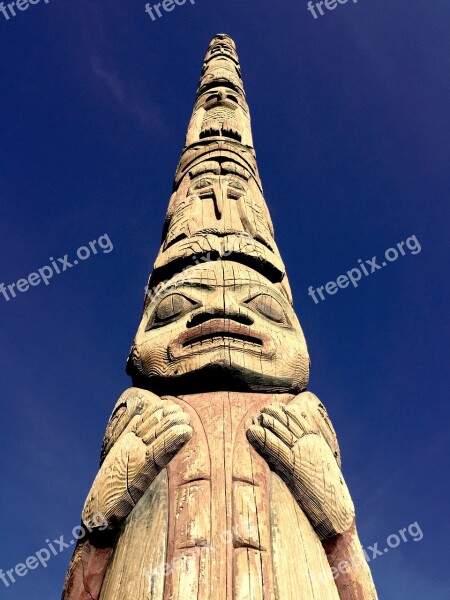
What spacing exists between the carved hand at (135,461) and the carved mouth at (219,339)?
0.60 m

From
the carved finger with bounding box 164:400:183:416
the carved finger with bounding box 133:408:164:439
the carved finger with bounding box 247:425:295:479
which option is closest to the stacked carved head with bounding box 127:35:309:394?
the carved finger with bounding box 164:400:183:416

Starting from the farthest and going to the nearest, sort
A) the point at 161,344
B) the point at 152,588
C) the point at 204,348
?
1. the point at 161,344
2. the point at 204,348
3. the point at 152,588

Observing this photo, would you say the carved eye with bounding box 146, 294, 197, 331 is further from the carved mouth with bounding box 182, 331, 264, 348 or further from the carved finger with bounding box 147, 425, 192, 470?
the carved finger with bounding box 147, 425, 192, 470

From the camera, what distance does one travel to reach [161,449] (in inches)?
124

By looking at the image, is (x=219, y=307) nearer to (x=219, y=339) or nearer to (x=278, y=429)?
(x=219, y=339)

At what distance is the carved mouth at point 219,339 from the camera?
3.90 metres

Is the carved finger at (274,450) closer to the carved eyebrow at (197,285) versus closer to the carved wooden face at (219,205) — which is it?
the carved eyebrow at (197,285)

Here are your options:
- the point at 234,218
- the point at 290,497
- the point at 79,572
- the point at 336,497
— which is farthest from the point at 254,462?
the point at 234,218

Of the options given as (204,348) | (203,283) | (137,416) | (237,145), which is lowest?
(137,416)

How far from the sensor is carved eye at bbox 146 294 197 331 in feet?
14.6

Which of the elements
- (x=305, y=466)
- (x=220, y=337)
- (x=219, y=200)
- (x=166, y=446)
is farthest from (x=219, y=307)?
(x=219, y=200)

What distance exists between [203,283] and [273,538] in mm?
2261

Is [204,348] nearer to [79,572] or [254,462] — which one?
[254,462]

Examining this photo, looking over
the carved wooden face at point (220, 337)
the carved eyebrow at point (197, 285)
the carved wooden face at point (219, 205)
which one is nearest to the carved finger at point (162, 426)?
the carved wooden face at point (220, 337)
